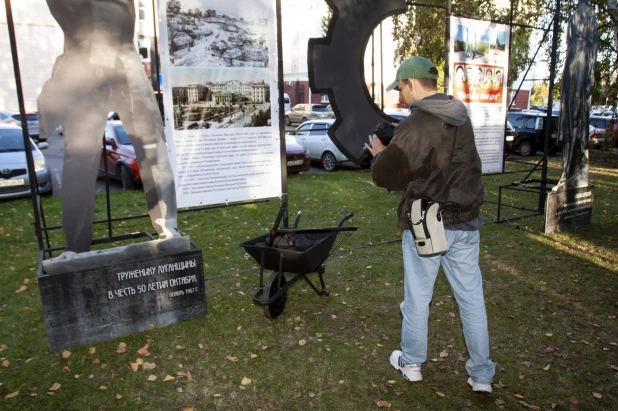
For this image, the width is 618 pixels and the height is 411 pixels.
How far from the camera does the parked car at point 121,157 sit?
34.9ft

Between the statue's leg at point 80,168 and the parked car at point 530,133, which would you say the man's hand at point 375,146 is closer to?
the statue's leg at point 80,168

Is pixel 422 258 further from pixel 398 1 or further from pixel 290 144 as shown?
pixel 290 144

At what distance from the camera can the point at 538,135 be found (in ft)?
64.1

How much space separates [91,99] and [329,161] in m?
11.1

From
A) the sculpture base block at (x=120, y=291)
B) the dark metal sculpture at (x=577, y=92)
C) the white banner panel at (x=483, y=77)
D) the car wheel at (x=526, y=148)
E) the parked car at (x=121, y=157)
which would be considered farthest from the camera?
the car wheel at (x=526, y=148)

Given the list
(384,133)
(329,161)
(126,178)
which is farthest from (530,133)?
(384,133)

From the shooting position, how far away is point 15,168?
31.8 feet

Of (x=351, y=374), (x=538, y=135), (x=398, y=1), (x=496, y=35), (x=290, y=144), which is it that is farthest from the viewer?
(x=538, y=135)

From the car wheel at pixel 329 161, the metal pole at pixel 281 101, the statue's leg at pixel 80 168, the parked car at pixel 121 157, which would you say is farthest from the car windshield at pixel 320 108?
the statue's leg at pixel 80 168

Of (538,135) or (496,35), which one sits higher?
(496,35)

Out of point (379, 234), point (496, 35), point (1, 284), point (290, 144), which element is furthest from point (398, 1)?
point (290, 144)

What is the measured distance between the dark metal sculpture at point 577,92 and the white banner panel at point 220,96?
476 centimetres

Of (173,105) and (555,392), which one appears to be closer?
(555,392)

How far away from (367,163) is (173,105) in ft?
34.9
